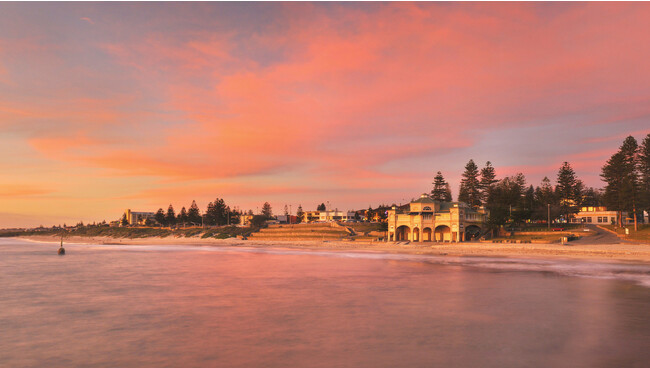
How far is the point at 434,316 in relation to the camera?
22.3m

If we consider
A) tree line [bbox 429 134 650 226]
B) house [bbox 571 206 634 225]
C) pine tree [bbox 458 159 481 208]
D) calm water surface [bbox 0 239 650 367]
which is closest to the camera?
calm water surface [bbox 0 239 650 367]

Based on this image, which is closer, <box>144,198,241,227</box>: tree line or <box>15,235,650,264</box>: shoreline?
<box>15,235,650,264</box>: shoreline

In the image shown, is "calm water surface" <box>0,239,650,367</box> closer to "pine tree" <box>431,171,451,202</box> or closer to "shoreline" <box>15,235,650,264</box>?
"shoreline" <box>15,235,650,264</box>

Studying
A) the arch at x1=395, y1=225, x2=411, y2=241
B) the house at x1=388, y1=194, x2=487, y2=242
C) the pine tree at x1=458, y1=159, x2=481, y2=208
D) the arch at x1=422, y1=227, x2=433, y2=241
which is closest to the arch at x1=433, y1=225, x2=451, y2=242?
the house at x1=388, y1=194, x2=487, y2=242

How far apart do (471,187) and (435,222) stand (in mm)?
33883

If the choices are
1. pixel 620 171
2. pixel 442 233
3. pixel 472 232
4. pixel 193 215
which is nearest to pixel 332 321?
pixel 442 233

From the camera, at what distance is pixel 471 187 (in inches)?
4397

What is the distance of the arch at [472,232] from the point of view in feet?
283

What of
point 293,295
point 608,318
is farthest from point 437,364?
point 293,295

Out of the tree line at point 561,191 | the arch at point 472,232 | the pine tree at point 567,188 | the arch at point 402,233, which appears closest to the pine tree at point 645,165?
the tree line at point 561,191

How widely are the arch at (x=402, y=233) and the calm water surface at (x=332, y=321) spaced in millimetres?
48352

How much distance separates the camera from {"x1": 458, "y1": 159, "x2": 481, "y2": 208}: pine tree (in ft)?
362

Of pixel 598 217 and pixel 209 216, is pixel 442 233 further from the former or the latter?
pixel 209 216

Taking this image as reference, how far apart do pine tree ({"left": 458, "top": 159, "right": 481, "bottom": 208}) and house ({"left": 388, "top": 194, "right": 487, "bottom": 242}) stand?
23.0 meters
